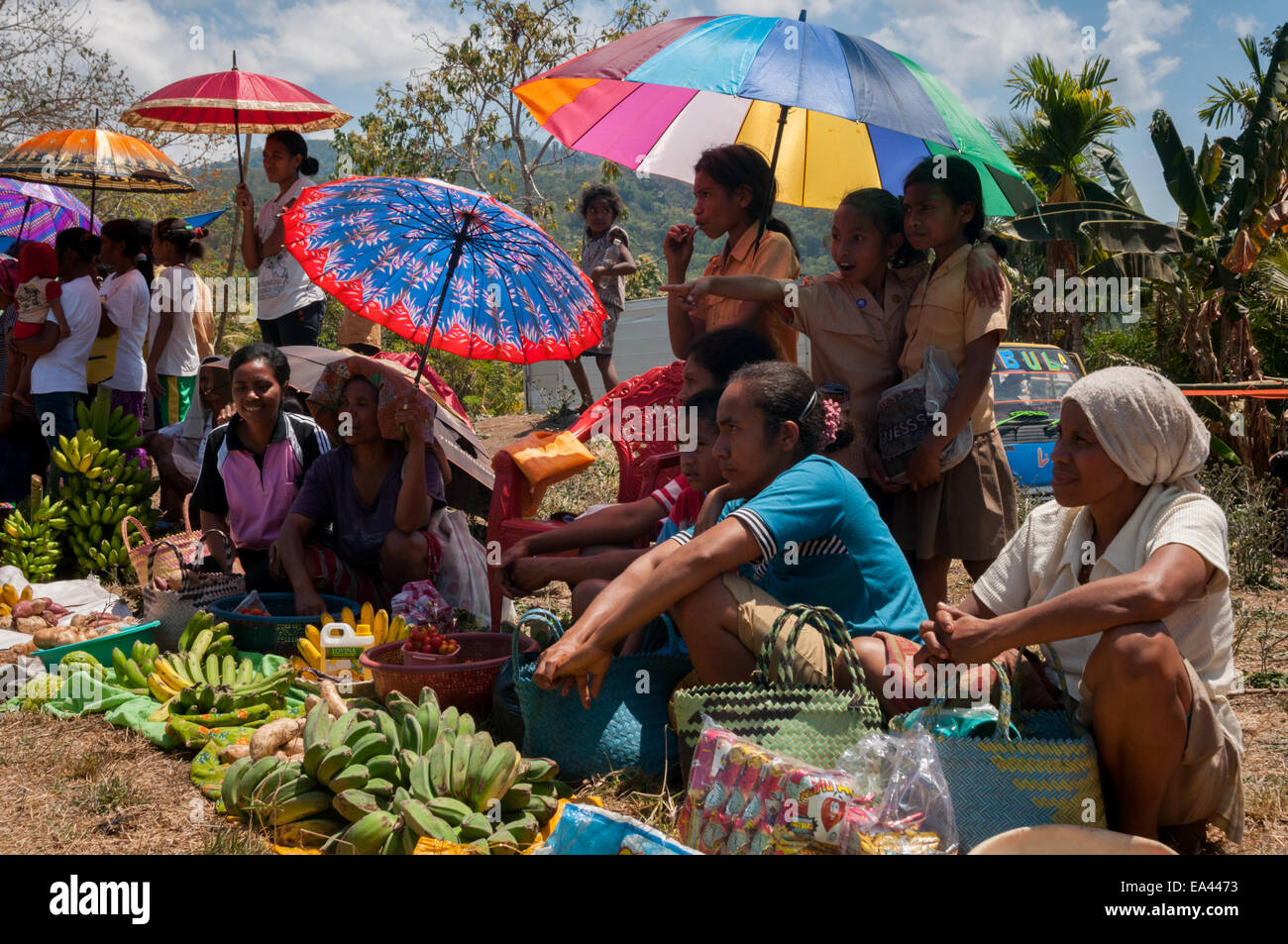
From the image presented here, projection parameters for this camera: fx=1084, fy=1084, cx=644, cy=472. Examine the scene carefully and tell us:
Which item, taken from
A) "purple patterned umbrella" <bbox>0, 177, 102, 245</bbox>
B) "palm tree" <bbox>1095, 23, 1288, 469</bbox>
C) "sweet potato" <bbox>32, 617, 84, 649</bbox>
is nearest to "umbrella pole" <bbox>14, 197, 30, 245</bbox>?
"purple patterned umbrella" <bbox>0, 177, 102, 245</bbox>

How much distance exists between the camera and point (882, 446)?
160 inches

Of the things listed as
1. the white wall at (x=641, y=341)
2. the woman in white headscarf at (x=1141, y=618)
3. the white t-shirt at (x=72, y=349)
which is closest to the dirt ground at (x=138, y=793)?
the woman in white headscarf at (x=1141, y=618)

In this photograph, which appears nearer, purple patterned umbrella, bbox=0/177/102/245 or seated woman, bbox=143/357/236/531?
seated woman, bbox=143/357/236/531

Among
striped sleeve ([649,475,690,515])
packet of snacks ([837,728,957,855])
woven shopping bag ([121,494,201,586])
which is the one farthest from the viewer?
woven shopping bag ([121,494,201,586])

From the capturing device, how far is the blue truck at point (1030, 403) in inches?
374

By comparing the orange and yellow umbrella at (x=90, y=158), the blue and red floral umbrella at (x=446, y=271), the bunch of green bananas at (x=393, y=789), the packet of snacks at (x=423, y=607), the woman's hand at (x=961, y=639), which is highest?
the orange and yellow umbrella at (x=90, y=158)

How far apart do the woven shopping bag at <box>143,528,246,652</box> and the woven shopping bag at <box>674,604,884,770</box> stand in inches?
114

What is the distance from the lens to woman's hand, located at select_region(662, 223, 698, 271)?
15.5ft

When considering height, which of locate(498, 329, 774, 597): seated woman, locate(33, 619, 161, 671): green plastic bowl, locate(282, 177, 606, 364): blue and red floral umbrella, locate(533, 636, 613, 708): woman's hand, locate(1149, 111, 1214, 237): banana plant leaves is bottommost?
locate(33, 619, 161, 671): green plastic bowl

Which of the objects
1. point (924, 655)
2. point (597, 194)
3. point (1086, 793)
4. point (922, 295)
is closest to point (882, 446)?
point (922, 295)

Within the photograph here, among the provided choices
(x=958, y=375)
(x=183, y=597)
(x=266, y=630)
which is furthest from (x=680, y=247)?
(x=183, y=597)

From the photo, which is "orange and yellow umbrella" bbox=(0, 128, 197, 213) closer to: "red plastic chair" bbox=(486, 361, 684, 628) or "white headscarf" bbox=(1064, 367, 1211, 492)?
"red plastic chair" bbox=(486, 361, 684, 628)

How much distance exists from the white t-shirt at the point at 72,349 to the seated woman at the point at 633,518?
454cm

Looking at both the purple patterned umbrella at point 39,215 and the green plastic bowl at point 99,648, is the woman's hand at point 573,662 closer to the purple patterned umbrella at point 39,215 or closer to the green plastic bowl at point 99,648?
the green plastic bowl at point 99,648
